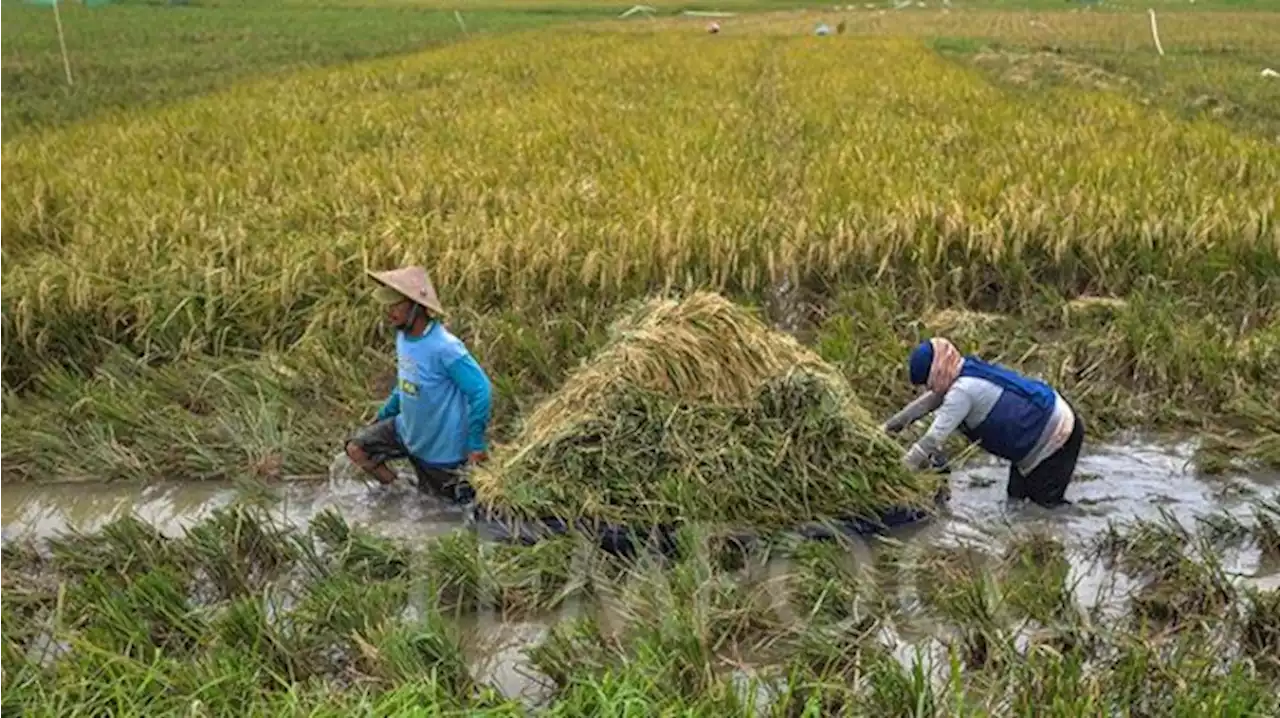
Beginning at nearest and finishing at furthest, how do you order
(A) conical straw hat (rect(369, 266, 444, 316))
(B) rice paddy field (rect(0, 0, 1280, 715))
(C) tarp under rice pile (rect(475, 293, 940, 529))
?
(B) rice paddy field (rect(0, 0, 1280, 715)) → (C) tarp under rice pile (rect(475, 293, 940, 529)) → (A) conical straw hat (rect(369, 266, 444, 316))

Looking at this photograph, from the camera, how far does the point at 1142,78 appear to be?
16.3 metres

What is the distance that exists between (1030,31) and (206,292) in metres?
25.7

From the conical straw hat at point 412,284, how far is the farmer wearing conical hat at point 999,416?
1.70 m

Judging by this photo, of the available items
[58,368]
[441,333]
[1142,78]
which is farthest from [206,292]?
[1142,78]

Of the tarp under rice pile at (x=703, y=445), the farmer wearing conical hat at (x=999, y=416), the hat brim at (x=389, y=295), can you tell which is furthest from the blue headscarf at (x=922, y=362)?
the hat brim at (x=389, y=295)

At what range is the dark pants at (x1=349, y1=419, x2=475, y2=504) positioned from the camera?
450cm

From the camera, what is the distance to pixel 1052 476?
14.2ft

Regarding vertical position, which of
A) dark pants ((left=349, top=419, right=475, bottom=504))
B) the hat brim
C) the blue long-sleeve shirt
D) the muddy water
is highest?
the hat brim

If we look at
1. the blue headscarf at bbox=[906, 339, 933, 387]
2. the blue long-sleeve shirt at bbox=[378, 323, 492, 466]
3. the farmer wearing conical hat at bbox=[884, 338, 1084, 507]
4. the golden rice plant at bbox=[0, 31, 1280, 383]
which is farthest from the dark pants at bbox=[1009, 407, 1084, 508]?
the golden rice plant at bbox=[0, 31, 1280, 383]

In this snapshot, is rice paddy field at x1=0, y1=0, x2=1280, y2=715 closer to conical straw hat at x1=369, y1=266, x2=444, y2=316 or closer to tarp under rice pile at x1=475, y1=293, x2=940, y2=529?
tarp under rice pile at x1=475, y1=293, x2=940, y2=529

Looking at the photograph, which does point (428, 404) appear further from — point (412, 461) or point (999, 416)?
point (999, 416)

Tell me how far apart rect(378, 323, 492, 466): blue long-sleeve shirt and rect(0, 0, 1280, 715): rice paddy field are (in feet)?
→ 0.77

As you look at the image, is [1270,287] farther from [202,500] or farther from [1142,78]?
[1142,78]

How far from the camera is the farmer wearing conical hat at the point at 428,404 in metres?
4.27
